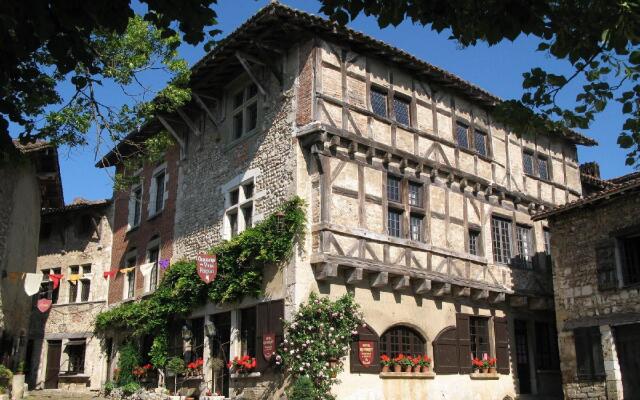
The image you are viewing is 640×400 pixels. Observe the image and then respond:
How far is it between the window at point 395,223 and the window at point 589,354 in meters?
5.11

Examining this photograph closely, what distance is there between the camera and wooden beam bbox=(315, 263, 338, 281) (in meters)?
13.9

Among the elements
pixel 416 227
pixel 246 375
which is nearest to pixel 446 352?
pixel 416 227

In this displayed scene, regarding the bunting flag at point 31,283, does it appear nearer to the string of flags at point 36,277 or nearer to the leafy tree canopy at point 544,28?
the string of flags at point 36,277

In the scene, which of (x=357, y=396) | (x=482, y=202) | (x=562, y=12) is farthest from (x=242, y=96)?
(x=562, y=12)

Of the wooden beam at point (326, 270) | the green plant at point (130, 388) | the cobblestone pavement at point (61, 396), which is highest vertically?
the wooden beam at point (326, 270)

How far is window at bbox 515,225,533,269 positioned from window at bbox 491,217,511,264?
1.31 ft

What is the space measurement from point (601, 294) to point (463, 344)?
361 centimetres

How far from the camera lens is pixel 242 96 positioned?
17938mm

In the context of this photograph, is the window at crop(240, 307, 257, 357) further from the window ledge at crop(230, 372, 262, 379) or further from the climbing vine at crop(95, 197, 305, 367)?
the window ledge at crop(230, 372, 262, 379)

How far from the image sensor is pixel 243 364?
48.2 feet

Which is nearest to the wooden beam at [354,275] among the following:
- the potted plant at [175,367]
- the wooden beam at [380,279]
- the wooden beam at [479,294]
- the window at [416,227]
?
the wooden beam at [380,279]

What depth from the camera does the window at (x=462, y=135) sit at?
18.2 m

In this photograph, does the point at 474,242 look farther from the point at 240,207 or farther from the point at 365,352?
the point at 240,207

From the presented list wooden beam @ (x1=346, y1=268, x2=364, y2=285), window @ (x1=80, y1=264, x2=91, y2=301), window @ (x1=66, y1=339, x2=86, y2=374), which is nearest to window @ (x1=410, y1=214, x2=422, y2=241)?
wooden beam @ (x1=346, y1=268, x2=364, y2=285)
